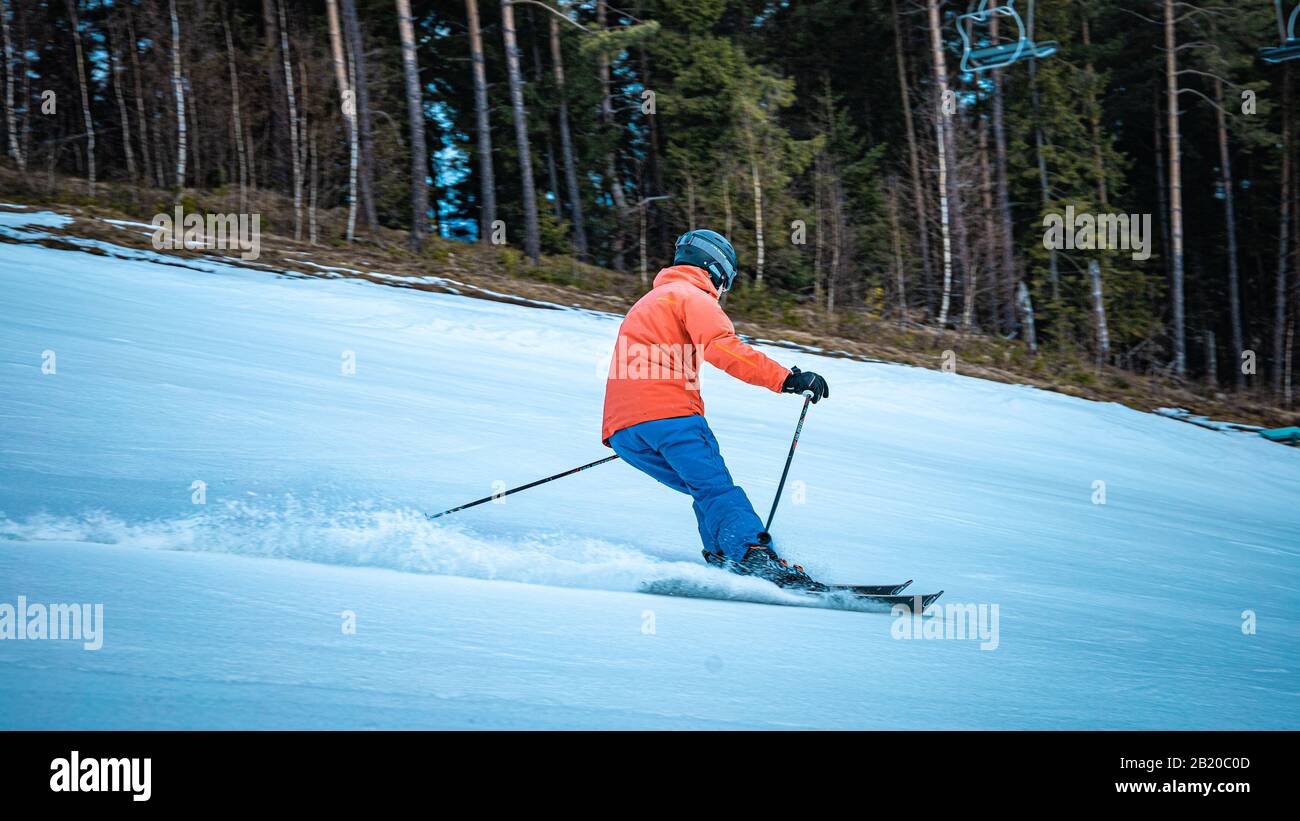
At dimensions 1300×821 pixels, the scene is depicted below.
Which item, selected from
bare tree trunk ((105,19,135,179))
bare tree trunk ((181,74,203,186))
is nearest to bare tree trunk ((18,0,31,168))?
bare tree trunk ((105,19,135,179))

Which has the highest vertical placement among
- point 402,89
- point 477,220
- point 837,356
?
point 402,89

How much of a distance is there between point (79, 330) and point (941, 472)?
6901 millimetres

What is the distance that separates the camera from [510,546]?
12.8 ft

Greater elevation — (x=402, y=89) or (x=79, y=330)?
(x=402, y=89)

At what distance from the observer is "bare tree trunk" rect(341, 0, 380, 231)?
55.5 feet

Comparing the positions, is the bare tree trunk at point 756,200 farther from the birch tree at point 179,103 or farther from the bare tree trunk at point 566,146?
the birch tree at point 179,103

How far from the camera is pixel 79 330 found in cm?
662

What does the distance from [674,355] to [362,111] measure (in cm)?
1586

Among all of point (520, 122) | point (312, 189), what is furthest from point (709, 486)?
point (312, 189)

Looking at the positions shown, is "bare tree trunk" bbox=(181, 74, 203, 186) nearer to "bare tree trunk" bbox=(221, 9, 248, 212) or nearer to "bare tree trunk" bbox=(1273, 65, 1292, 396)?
"bare tree trunk" bbox=(221, 9, 248, 212)

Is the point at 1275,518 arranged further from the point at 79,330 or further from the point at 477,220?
the point at 477,220
